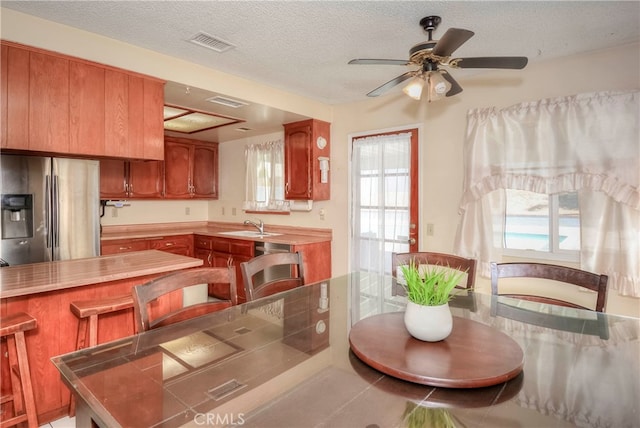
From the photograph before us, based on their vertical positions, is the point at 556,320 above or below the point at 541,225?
below

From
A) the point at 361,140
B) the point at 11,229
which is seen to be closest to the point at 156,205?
the point at 11,229

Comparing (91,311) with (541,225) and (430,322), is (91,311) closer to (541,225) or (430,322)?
(430,322)

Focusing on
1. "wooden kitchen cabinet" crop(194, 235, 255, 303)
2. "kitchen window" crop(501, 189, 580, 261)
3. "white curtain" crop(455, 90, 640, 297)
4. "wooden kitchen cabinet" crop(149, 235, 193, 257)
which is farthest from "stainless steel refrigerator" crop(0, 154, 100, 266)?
"kitchen window" crop(501, 189, 580, 261)

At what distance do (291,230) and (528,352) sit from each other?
3.58 m

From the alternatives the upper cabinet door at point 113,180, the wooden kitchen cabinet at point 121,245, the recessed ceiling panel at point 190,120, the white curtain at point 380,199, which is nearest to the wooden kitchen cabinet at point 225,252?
the wooden kitchen cabinet at point 121,245

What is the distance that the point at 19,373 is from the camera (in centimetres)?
171

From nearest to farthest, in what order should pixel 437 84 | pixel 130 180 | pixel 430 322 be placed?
pixel 430 322
pixel 437 84
pixel 130 180

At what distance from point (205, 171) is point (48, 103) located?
3141mm

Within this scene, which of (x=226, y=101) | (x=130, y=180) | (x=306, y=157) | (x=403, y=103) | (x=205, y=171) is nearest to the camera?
(x=226, y=101)

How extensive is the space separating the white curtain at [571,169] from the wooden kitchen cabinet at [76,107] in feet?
9.02

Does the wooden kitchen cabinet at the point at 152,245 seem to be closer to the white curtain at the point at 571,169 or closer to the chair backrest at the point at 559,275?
the white curtain at the point at 571,169

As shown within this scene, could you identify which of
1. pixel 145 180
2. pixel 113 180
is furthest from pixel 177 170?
pixel 113 180

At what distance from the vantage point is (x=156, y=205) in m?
5.03

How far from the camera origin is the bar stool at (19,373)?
5.40 feet
